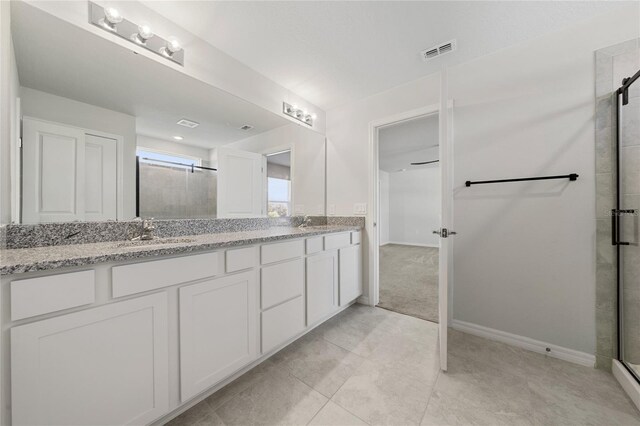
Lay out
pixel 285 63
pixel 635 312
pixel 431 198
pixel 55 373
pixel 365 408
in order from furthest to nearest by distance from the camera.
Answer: pixel 431 198 → pixel 285 63 → pixel 635 312 → pixel 365 408 → pixel 55 373

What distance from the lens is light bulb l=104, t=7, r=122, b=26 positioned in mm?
1235

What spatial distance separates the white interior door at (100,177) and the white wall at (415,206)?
259 inches

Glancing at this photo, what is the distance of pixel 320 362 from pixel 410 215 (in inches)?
237

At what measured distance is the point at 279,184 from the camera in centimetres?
241

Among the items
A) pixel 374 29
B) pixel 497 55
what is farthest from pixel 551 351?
pixel 374 29

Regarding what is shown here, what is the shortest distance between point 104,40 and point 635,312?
3.52 m

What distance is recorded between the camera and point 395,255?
535 centimetres

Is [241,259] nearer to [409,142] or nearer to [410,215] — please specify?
[409,142]

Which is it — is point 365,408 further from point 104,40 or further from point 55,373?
point 104,40

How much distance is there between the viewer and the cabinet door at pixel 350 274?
89.1 inches

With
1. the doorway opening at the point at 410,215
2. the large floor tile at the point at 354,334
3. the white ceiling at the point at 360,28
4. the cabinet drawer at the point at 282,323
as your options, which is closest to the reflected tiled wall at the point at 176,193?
the cabinet drawer at the point at 282,323

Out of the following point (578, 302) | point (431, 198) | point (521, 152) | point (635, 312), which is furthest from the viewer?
point (431, 198)

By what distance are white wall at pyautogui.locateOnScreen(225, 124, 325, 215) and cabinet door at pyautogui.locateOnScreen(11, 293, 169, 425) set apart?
1585 millimetres

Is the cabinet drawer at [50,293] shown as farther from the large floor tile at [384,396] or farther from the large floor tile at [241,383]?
the large floor tile at [384,396]
